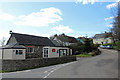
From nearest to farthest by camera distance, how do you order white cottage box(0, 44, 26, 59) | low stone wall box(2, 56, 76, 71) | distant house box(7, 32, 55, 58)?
Answer: low stone wall box(2, 56, 76, 71) < white cottage box(0, 44, 26, 59) < distant house box(7, 32, 55, 58)

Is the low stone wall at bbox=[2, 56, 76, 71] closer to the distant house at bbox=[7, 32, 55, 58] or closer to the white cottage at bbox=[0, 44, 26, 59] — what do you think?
the white cottage at bbox=[0, 44, 26, 59]

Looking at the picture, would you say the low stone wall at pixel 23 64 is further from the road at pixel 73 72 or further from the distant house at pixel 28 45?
the distant house at pixel 28 45

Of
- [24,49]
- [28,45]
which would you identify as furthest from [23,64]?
[28,45]

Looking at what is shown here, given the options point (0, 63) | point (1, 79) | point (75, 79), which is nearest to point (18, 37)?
point (0, 63)

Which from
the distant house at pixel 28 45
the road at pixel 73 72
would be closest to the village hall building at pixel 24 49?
the distant house at pixel 28 45

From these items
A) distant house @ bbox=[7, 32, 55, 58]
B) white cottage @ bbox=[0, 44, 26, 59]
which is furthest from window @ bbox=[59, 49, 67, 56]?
white cottage @ bbox=[0, 44, 26, 59]

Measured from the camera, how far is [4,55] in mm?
20703

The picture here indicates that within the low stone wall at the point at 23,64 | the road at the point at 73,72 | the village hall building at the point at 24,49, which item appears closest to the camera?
the road at the point at 73,72

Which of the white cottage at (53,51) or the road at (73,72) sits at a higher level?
the white cottage at (53,51)

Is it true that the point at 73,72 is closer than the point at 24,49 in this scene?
Yes

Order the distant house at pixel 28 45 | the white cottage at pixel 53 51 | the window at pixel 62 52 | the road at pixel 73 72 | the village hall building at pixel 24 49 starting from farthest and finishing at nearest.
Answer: the window at pixel 62 52, the white cottage at pixel 53 51, the distant house at pixel 28 45, the village hall building at pixel 24 49, the road at pixel 73 72

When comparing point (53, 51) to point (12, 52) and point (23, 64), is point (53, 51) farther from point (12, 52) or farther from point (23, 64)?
point (23, 64)

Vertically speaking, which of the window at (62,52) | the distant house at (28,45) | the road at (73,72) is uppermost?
the distant house at (28,45)

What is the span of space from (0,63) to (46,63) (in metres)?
6.98
